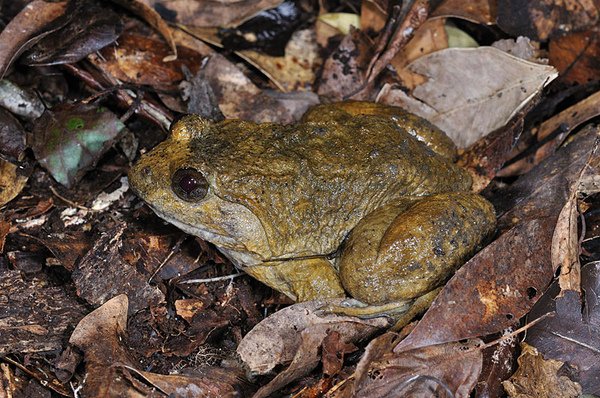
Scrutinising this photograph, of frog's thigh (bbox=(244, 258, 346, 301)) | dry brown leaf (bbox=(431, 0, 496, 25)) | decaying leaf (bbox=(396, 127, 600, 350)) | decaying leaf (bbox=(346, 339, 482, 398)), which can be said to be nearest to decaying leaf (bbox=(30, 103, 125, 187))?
frog's thigh (bbox=(244, 258, 346, 301))

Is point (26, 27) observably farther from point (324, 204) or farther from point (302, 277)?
point (302, 277)

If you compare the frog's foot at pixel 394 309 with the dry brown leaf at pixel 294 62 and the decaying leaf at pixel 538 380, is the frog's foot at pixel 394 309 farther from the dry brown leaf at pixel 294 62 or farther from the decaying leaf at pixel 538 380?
the dry brown leaf at pixel 294 62

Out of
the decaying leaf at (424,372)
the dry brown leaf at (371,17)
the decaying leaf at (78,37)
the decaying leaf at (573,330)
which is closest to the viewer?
the decaying leaf at (424,372)

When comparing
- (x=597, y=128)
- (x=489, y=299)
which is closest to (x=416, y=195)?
(x=489, y=299)

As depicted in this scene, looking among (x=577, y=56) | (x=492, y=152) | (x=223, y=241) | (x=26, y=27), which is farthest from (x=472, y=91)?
(x=26, y=27)

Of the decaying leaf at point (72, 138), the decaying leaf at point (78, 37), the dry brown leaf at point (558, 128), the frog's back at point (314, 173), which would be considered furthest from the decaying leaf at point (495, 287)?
the decaying leaf at point (78, 37)

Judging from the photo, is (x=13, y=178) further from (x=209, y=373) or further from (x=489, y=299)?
(x=489, y=299)

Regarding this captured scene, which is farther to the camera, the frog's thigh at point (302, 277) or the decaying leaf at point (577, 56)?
the decaying leaf at point (577, 56)
